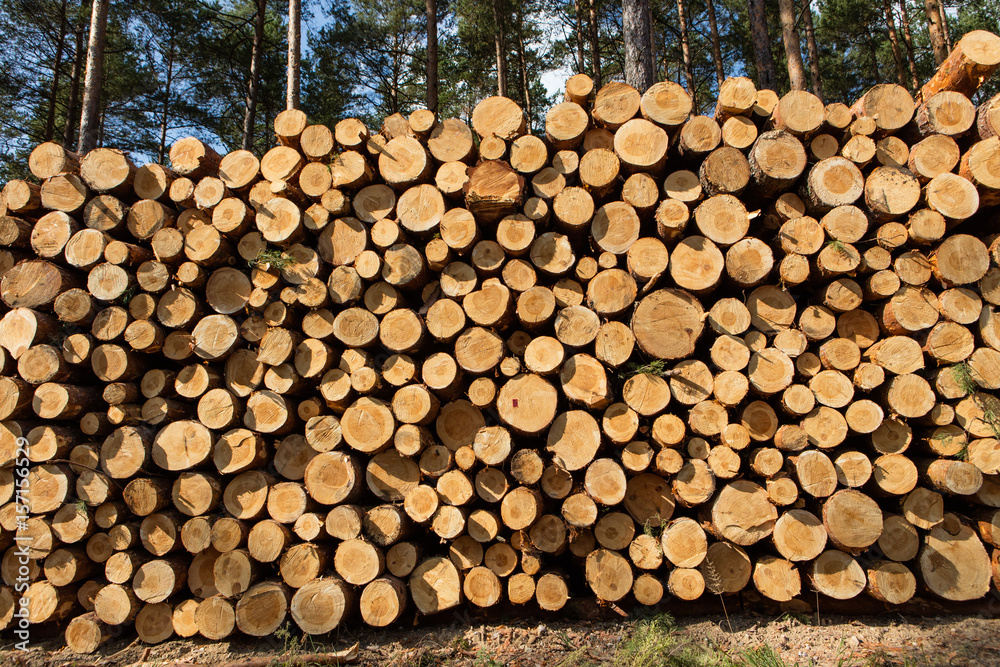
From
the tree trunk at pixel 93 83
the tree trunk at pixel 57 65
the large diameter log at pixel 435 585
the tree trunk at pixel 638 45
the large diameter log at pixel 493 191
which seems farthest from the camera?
the tree trunk at pixel 57 65

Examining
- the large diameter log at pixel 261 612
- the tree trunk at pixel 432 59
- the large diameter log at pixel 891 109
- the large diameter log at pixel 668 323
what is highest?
the tree trunk at pixel 432 59

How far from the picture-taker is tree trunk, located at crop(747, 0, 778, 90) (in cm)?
734

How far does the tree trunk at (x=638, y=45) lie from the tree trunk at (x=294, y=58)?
4.23 metres

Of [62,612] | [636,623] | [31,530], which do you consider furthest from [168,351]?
[636,623]

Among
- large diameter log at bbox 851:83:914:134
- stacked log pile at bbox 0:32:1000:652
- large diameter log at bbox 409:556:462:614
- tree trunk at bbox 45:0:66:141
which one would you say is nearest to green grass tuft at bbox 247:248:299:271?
stacked log pile at bbox 0:32:1000:652

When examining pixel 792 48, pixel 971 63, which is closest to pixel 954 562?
pixel 971 63

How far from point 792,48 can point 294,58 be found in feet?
22.9

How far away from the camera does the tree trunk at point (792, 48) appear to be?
7234 millimetres

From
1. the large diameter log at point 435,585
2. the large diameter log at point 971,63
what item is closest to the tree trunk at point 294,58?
the large diameter log at point 435,585

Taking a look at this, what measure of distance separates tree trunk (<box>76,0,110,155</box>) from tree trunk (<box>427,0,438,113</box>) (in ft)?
15.0

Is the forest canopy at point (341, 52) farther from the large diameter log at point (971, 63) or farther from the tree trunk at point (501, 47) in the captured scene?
the large diameter log at point (971, 63)

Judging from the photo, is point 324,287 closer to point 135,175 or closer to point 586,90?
point 135,175

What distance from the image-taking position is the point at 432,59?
947 cm

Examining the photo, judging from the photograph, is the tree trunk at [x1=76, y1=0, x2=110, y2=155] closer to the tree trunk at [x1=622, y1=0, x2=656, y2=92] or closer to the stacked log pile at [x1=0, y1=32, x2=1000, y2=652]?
the stacked log pile at [x1=0, y1=32, x2=1000, y2=652]
